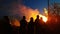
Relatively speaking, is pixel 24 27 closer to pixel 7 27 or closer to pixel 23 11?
pixel 7 27

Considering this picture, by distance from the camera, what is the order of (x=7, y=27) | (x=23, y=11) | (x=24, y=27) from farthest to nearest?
(x=23, y=11), (x=24, y=27), (x=7, y=27)

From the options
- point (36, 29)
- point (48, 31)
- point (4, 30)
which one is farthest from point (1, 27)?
point (48, 31)

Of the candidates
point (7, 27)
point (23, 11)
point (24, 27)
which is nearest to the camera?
point (7, 27)

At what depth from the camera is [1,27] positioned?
6.48m

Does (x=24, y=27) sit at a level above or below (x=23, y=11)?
below

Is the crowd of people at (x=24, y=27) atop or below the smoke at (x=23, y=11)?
below

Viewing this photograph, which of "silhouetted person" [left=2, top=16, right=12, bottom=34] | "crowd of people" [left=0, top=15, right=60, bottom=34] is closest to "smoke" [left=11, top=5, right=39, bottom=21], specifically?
"crowd of people" [left=0, top=15, right=60, bottom=34]

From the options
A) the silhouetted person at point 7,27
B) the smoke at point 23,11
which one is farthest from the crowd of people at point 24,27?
the smoke at point 23,11

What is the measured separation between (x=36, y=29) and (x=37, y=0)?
2406 mm

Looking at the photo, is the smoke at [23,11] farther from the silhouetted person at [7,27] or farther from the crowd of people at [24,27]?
the silhouetted person at [7,27]

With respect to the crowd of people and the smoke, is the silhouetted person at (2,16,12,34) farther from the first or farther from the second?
the smoke

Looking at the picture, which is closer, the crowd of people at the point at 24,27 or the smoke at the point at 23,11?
the crowd of people at the point at 24,27

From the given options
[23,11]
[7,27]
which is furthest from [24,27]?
[23,11]

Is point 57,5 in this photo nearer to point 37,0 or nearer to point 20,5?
point 37,0
